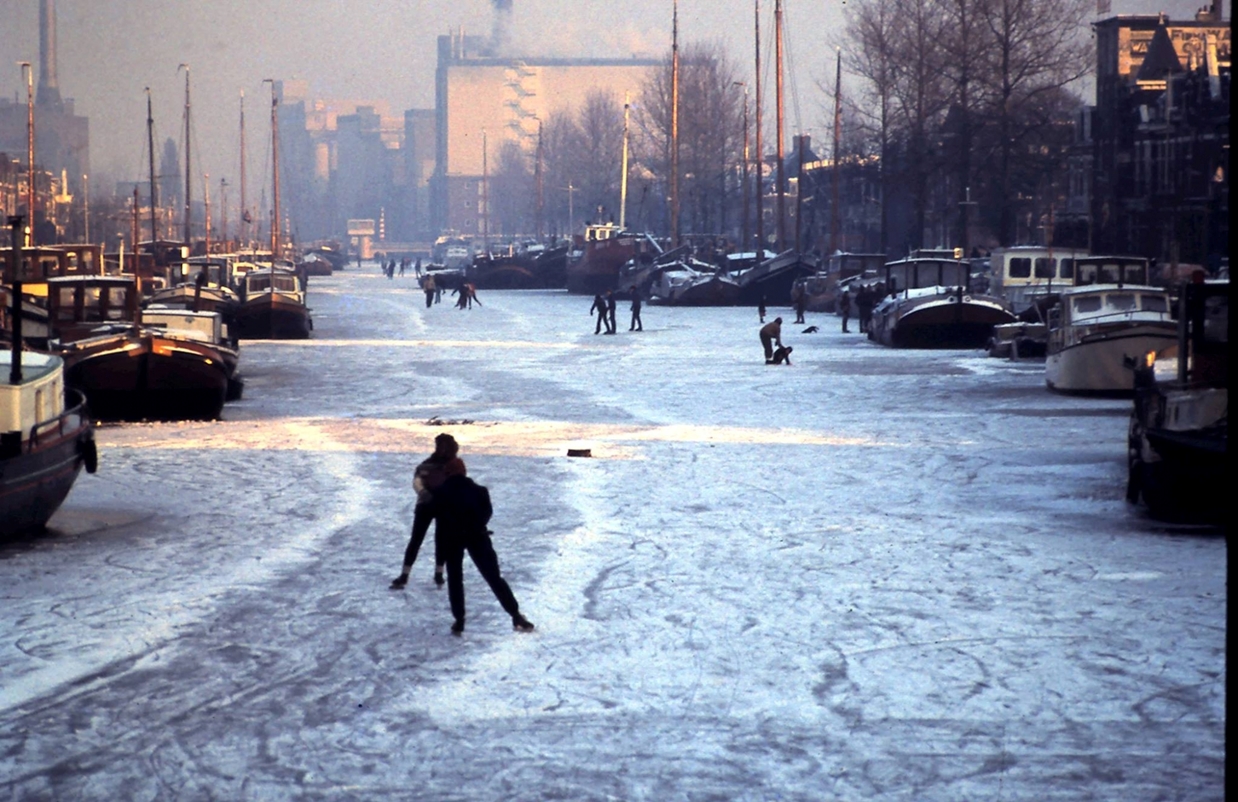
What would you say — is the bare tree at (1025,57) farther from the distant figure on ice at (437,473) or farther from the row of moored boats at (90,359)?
the distant figure on ice at (437,473)

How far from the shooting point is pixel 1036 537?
626 inches

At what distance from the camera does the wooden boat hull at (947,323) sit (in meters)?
43.3

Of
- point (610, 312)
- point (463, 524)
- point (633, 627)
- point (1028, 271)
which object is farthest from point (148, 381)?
point (1028, 271)

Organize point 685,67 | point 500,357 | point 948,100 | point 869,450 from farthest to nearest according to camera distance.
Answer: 1. point 685,67
2. point 948,100
3. point 500,357
4. point 869,450

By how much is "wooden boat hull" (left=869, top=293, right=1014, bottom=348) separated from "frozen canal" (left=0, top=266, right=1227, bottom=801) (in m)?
18.6

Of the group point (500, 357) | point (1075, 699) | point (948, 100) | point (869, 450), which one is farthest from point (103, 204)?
point (1075, 699)

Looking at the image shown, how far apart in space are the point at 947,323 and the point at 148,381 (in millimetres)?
22745

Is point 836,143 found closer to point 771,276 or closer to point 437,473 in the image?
point 771,276

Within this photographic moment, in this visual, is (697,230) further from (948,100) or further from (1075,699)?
(1075,699)

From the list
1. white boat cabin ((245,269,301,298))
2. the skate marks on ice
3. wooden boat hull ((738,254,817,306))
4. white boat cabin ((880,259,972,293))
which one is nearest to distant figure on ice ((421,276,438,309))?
wooden boat hull ((738,254,817,306))

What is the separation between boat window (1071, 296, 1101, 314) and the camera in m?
33.2

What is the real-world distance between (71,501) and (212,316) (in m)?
15.1

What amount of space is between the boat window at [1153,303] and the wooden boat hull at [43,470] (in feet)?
72.3

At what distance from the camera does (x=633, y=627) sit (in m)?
12.3
